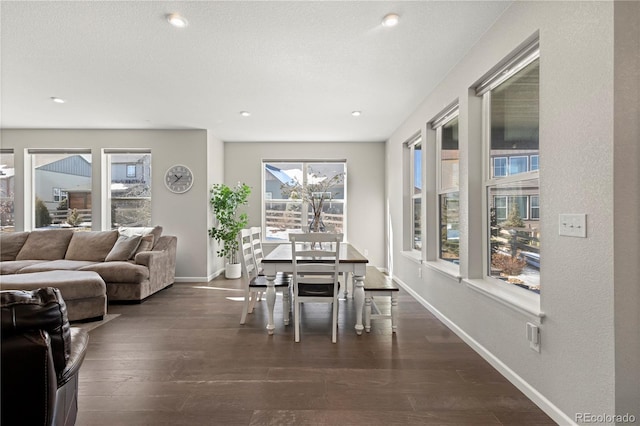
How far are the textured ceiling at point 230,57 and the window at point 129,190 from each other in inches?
34.9

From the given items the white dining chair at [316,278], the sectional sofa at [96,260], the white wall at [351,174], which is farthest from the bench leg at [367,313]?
the white wall at [351,174]

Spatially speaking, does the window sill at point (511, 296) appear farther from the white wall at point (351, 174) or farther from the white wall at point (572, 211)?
the white wall at point (351, 174)

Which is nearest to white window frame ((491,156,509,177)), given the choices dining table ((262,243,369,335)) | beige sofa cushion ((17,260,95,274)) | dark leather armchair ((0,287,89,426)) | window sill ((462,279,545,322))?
window sill ((462,279,545,322))

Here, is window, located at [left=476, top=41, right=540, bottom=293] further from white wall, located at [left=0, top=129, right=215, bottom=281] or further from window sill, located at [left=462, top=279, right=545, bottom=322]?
white wall, located at [left=0, top=129, right=215, bottom=281]

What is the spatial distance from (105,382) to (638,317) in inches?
118

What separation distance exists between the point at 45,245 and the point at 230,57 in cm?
408

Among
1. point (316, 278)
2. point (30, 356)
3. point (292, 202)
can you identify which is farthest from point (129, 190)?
point (30, 356)

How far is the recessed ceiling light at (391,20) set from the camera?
6.97 ft

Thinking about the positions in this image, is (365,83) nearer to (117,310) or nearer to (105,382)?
(105,382)

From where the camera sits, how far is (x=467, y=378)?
6.81 feet

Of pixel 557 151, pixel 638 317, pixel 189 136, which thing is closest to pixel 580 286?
pixel 638 317

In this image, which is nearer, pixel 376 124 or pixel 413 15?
pixel 413 15

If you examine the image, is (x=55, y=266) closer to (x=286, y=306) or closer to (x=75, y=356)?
(x=286, y=306)

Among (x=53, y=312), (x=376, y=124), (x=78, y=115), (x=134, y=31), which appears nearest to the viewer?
(x=53, y=312)
